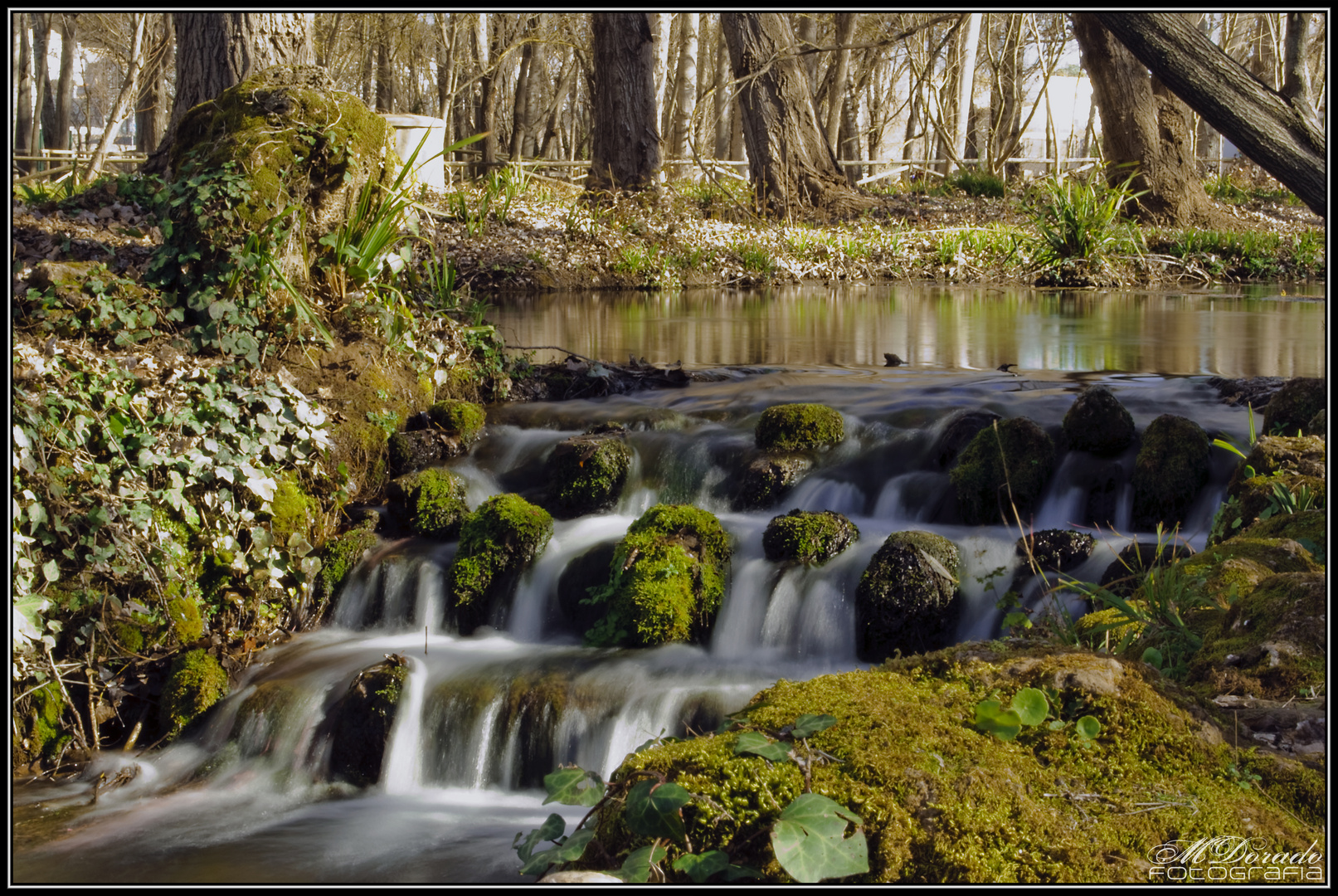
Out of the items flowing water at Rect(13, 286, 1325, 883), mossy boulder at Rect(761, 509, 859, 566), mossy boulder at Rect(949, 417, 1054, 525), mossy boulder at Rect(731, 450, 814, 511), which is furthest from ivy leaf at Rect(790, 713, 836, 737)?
mossy boulder at Rect(731, 450, 814, 511)

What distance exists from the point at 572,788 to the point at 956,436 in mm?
4379

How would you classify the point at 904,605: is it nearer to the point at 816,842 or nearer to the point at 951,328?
the point at 816,842

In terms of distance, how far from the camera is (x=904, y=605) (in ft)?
14.9

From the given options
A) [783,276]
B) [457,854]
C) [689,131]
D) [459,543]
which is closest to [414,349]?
[459,543]

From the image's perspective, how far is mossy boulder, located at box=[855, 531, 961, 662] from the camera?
4.52 metres

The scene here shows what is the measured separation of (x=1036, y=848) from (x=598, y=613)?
127 inches

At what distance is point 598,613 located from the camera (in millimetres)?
5012

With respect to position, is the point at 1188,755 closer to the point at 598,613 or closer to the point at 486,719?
the point at 486,719

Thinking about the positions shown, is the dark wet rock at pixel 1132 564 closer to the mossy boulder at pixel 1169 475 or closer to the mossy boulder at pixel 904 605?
the mossy boulder at pixel 1169 475

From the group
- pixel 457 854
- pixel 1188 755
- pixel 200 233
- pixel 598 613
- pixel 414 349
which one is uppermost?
pixel 200 233

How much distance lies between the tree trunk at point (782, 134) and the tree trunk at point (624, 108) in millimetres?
1810

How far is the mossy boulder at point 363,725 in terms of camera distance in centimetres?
419

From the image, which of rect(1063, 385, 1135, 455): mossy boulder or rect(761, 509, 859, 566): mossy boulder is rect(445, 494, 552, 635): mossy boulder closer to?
rect(761, 509, 859, 566): mossy boulder

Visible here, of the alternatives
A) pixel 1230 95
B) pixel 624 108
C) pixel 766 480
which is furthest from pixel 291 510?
pixel 624 108
